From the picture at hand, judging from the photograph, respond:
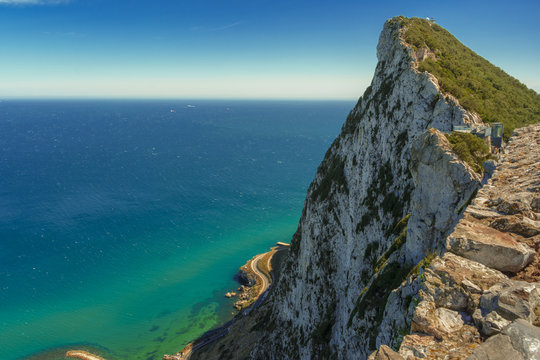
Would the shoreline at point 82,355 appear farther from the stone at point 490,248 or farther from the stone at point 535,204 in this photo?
the stone at point 535,204

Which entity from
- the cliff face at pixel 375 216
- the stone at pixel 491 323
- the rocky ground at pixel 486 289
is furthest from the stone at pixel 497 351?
the cliff face at pixel 375 216

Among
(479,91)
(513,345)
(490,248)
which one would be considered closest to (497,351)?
(513,345)

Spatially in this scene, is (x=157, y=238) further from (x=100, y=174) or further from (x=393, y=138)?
(x=393, y=138)

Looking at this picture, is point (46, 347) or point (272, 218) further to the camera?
point (272, 218)

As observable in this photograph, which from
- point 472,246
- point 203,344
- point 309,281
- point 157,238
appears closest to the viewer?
point 472,246

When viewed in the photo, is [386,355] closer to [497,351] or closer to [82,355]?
[497,351]

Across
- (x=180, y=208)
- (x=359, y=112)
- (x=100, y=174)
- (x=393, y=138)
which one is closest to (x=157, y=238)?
(x=180, y=208)
